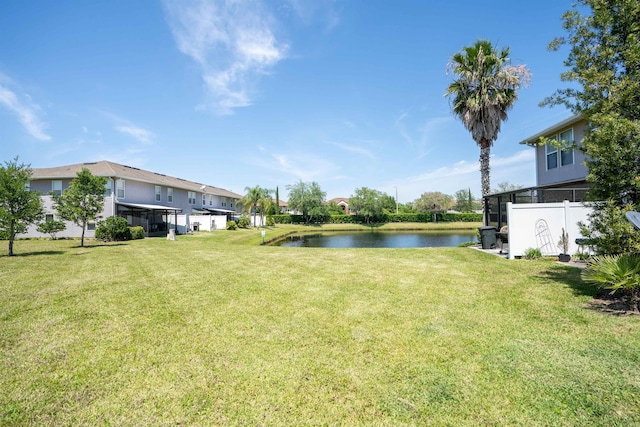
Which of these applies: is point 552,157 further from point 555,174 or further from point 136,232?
point 136,232

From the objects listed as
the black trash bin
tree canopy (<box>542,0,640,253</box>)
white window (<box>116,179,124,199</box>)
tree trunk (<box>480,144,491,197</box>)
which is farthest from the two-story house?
white window (<box>116,179,124,199</box>)

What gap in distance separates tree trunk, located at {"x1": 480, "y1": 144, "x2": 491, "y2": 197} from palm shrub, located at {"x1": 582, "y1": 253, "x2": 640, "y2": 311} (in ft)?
40.4

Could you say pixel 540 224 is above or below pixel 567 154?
below

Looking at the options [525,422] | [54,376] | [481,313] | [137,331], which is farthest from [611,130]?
[54,376]

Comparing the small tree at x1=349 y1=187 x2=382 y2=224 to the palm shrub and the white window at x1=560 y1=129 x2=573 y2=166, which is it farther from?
the palm shrub

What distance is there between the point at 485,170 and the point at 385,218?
39.6 meters

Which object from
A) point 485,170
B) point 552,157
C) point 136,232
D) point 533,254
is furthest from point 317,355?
point 136,232

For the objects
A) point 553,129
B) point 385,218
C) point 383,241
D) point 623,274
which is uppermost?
point 553,129

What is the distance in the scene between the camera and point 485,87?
56.9 feet

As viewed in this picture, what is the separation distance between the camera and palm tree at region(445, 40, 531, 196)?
16969mm

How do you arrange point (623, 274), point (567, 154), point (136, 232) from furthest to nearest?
point (136, 232) → point (567, 154) → point (623, 274)

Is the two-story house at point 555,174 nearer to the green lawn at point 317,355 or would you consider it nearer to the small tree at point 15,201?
the green lawn at point 317,355

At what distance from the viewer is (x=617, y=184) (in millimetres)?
5754

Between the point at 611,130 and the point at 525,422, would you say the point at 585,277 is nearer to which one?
the point at 611,130
